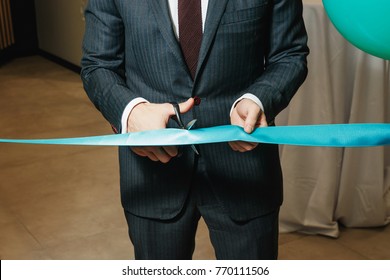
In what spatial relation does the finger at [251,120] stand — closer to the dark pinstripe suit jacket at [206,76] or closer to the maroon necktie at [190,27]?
the dark pinstripe suit jacket at [206,76]

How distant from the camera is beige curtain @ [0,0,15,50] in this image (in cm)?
651

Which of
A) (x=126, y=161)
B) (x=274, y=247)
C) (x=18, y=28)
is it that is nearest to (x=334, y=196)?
(x=274, y=247)

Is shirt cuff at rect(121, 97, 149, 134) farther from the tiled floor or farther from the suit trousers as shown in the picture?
the tiled floor

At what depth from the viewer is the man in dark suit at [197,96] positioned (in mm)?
1225

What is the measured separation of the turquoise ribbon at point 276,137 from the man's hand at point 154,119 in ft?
0.09

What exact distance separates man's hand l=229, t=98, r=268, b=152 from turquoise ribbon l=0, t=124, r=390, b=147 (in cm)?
2

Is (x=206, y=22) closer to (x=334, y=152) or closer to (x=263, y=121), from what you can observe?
(x=263, y=121)

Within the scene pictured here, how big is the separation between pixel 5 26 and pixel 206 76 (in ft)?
19.1

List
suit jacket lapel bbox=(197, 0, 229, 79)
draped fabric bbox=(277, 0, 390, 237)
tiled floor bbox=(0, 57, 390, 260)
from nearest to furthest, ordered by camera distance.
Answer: suit jacket lapel bbox=(197, 0, 229, 79) < draped fabric bbox=(277, 0, 390, 237) < tiled floor bbox=(0, 57, 390, 260)

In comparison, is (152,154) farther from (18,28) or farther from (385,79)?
(18,28)

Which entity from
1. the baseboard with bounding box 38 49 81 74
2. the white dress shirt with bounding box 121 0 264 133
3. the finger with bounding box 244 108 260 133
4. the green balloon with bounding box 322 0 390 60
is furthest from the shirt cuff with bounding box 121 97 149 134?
the baseboard with bounding box 38 49 81 74

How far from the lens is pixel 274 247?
146 cm

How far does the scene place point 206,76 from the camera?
1.26 meters

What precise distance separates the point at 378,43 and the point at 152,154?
46 centimetres
